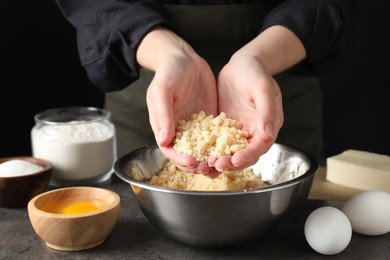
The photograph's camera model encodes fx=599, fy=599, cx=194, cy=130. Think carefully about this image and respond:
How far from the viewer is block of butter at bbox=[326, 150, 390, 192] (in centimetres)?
145

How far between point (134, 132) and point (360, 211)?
0.89 meters

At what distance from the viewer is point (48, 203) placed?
1.23m

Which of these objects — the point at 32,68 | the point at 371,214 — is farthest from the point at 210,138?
the point at 32,68

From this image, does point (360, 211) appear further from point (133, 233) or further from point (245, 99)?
point (133, 233)

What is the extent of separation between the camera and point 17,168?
140 cm

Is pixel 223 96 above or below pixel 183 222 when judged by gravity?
above

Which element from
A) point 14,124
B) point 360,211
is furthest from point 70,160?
point 14,124

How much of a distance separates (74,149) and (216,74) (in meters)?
0.51

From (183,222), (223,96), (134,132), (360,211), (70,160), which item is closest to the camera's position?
(183,222)

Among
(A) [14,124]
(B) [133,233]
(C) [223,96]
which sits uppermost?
(C) [223,96]

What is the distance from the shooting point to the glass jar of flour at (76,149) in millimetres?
1524

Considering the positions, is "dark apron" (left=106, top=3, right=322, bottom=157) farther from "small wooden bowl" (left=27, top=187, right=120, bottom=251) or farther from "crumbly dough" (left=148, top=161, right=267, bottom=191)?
"small wooden bowl" (left=27, top=187, right=120, bottom=251)

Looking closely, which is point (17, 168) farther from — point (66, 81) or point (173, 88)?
point (66, 81)

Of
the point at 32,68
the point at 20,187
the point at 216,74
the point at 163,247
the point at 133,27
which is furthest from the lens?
the point at 32,68
